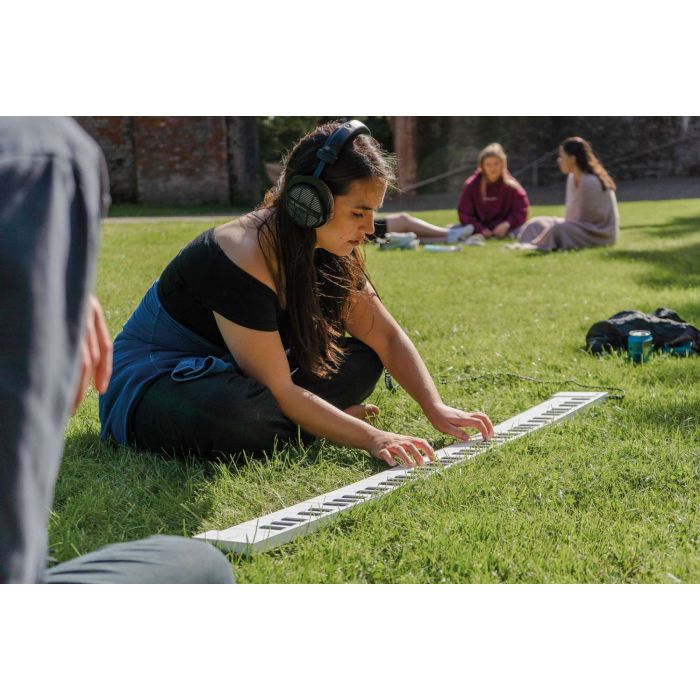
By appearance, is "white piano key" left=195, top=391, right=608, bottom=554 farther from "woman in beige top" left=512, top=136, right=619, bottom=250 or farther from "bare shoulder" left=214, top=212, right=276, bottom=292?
"woman in beige top" left=512, top=136, right=619, bottom=250

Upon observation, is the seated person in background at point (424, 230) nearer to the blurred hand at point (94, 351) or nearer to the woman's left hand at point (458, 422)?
the woman's left hand at point (458, 422)

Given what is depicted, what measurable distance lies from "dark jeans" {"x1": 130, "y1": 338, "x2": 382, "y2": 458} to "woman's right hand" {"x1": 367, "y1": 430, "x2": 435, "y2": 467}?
13.6 inches

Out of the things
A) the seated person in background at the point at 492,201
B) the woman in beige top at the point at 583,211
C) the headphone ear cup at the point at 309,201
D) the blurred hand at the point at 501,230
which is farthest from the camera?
the seated person in background at the point at 492,201

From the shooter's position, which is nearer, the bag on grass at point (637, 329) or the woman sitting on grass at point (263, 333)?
the woman sitting on grass at point (263, 333)

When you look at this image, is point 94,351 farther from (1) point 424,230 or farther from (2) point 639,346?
(1) point 424,230

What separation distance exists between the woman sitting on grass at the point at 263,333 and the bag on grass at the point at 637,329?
202cm

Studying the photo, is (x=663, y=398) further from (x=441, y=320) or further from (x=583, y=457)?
(x=441, y=320)

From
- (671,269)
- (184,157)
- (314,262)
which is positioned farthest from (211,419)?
(184,157)

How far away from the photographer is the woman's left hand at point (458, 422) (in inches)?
153

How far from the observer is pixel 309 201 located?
340 centimetres

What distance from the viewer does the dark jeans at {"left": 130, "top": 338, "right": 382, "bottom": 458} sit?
3.59 metres

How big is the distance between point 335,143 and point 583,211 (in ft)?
Answer: 26.3

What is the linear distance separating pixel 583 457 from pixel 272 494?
3.80ft

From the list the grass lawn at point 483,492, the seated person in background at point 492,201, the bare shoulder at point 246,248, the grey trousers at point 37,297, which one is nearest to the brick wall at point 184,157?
the seated person in background at point 492,201
